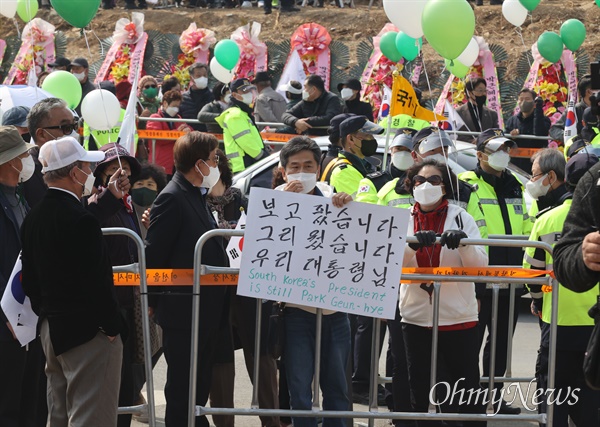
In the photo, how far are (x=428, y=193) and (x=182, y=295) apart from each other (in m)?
1.60

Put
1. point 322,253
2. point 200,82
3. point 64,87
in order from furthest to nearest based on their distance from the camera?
point 200,82 < point 64,87 < point 322,253

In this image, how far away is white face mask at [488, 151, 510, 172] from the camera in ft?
28.2

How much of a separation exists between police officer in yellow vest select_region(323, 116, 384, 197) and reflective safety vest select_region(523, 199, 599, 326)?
6.18 ft

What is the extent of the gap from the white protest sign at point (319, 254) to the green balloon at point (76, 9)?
3786 millimetres

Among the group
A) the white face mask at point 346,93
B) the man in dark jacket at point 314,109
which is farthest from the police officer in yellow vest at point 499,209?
the white face mask at point 346,93

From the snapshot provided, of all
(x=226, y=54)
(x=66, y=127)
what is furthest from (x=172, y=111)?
(x=66, y=127)

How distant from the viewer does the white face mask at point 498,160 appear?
860 cm

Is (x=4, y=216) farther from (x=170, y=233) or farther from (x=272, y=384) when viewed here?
(x=272, y=384)

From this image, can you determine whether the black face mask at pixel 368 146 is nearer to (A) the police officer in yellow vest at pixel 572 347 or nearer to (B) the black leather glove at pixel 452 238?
(A) the police officer in yellow vest at pixel 572 347

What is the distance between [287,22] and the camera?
27.0 meters

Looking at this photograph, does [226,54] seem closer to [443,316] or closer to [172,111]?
[172,111]

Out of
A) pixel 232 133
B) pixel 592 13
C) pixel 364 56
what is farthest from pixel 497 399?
pixel 592 13

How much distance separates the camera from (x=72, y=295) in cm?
564

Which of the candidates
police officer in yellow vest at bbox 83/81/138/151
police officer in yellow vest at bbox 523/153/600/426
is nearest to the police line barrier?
police officer in yellow vest at bbox 83/81/138/151
